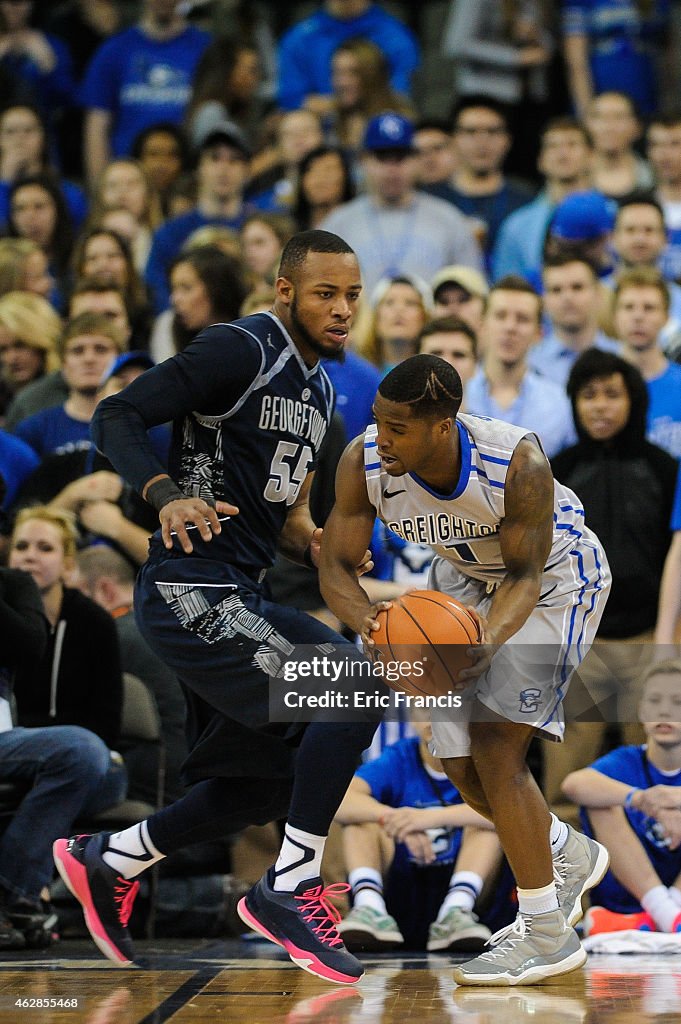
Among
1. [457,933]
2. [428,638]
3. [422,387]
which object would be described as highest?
[422,387]

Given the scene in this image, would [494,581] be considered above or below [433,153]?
below

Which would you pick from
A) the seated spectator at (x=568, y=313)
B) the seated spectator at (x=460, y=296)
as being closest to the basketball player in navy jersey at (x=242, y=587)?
the seated spectator at (x=568, y=313)

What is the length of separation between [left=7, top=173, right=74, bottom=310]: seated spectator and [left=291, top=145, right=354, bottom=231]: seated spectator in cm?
156

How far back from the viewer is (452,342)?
7848 mm

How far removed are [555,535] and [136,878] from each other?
1.89 m

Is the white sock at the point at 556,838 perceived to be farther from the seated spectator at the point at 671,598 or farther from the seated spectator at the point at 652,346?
the seated spectator at the point at 652,346

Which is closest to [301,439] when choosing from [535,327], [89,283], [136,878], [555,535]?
[555,535]

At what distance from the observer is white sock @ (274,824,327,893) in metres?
4.84

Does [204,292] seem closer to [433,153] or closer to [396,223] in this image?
[396,223]

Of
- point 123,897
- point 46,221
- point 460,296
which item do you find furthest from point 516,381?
point 46,221

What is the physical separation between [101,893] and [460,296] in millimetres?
4563

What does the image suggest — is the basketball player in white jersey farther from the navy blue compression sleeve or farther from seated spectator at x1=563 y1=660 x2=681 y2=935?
seated spectator at x1=563 y1=660 x2=681 y2=935

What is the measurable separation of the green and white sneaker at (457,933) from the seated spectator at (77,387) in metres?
3.13

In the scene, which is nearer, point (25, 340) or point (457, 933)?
point (457, 933)
